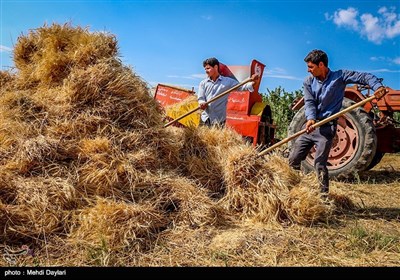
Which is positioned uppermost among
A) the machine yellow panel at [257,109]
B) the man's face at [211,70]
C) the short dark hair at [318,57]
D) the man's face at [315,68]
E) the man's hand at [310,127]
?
the man's face at [211,70]

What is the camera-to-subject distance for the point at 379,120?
649 centimetres

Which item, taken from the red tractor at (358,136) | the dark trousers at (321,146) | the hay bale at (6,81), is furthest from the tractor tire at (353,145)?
the hay bale at (6,81)

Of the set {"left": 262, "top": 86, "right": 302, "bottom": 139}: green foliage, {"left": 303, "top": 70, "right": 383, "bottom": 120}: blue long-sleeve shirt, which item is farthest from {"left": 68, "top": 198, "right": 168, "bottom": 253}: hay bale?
{"left": 262, "top": 86, "right": 302, "bottom": 139}: green foliage

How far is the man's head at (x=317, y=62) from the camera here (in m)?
4.27

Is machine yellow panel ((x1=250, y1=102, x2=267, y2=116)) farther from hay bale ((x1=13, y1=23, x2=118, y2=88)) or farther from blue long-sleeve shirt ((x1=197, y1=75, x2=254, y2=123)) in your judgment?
hay bale ((x1=13, y1=23, x2=118, y2=88))

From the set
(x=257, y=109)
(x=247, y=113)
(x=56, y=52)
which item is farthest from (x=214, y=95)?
(x=56, y=52)

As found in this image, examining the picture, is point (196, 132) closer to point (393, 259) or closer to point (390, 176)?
point (393, 259)

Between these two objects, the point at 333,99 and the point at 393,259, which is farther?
the point at 333,99

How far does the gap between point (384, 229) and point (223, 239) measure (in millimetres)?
1702

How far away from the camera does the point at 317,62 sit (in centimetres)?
428

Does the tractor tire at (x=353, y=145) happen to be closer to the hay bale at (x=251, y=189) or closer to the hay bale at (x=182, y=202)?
the hay bale at (x=251, y=189)

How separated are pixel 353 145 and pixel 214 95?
2228 millimetres
